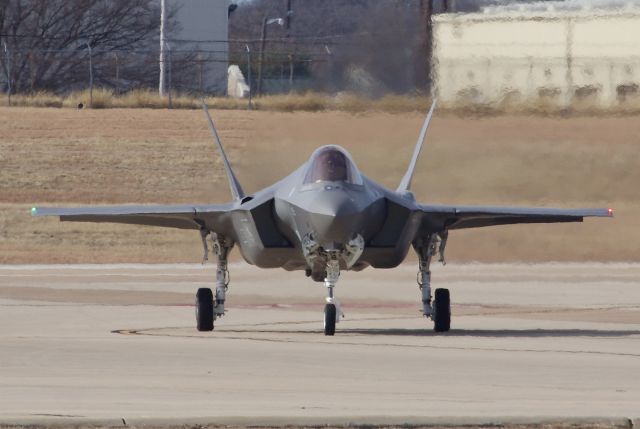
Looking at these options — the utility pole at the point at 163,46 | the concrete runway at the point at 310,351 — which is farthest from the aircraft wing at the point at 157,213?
the utility pole at the point at 163,46

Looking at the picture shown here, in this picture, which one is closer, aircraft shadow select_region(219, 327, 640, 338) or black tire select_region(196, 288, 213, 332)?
aircraft shadow select_region(219, 327, 640, 338)

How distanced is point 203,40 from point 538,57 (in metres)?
31.9

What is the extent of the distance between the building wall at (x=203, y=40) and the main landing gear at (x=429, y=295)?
36.0 metres

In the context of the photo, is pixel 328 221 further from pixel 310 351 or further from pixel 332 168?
pixel 310 351

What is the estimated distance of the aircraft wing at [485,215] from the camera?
735 inches

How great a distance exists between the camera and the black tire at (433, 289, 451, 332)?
18.7 m

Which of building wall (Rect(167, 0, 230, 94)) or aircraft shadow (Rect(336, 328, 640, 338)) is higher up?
building wall (Rect(167, 0, 230, 94))

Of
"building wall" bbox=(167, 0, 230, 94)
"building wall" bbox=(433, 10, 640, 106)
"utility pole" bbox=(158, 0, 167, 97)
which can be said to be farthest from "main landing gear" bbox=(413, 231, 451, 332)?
"building wall" bbox=(167, 0, 230, 94)

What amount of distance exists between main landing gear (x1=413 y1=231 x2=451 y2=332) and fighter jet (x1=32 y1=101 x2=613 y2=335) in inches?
0.5

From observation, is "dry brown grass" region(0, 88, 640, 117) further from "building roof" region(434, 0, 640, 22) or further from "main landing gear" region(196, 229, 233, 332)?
"main landing gear" region(196, 229, 233, 332)

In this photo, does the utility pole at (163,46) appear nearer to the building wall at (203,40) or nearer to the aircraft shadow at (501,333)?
the building wall at (203,40)

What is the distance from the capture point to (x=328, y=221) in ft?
54.6

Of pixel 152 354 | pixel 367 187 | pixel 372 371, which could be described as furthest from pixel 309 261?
pixel 372 371

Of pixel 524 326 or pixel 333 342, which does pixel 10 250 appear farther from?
pixel 333 342
